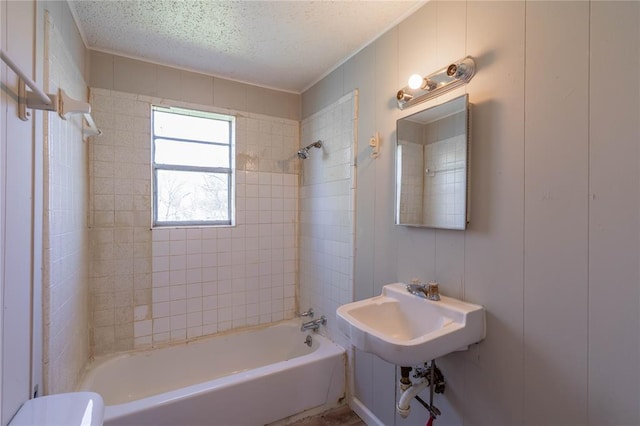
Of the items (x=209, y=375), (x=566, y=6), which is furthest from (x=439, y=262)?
(x=209, y=375)

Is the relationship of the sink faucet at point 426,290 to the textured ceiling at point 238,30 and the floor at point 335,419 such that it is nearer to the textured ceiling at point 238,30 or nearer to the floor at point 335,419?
the floor at point 335,419

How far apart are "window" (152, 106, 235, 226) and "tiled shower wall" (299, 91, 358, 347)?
2.22 feet

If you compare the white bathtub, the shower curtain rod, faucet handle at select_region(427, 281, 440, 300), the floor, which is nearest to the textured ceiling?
the shower curtain rod

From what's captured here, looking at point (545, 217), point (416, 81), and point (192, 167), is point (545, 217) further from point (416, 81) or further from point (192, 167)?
point (192, 167)

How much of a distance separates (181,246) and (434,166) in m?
1.91

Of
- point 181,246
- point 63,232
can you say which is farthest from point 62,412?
point 181,246

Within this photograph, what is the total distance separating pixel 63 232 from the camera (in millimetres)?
1474

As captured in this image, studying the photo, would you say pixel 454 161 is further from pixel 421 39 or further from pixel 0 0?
pixel 0 0

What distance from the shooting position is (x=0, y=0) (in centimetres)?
82

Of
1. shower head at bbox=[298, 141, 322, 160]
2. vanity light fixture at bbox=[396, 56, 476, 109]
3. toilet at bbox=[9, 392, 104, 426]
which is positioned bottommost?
toilet at bbox=[9, 392, 104, 426]

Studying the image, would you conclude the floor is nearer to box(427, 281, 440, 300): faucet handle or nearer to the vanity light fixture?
box(427, 281, 440, 300): faucet handle

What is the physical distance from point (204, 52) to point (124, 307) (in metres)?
1.91

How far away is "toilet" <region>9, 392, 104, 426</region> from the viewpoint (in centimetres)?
91

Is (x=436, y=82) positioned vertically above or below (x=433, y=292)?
above
